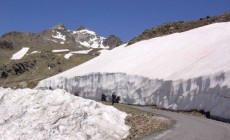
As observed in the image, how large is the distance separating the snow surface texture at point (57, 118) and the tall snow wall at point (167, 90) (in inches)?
272

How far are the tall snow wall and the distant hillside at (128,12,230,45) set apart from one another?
1576 cm

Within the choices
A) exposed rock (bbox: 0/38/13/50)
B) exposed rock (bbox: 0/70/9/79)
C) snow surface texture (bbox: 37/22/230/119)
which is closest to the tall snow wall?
snow surface texture (bbox: 37/22/230/119)

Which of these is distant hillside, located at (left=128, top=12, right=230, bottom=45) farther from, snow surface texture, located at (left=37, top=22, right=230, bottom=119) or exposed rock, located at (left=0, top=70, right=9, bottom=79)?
exposed rock, located at (left=0, top=70, right=9, bottom=79)

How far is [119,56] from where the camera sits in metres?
56.1

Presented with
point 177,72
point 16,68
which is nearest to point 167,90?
point 177,72

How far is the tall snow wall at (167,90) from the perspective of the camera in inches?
1073

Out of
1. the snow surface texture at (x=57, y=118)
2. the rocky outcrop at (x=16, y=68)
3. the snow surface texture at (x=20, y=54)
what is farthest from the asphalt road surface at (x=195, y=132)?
the snow surface texture at (x=20, y=54)

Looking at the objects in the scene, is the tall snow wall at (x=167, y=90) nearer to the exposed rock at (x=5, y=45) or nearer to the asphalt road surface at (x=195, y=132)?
the asphalt road surface at (x=195, y=132)

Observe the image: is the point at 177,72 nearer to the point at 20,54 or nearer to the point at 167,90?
the point at 167,90

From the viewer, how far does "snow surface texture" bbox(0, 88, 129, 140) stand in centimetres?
1966

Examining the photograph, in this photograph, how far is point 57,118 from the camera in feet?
69.4

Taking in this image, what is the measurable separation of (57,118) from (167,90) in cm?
1551

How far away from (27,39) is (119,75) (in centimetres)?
13548

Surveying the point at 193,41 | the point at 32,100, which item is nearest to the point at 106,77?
the point at 193,41
